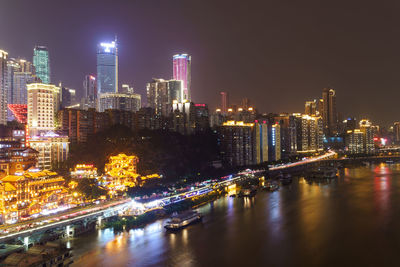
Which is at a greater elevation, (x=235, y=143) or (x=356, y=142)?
(x=235, y=143)

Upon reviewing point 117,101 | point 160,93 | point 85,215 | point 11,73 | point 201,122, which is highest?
point 160,93

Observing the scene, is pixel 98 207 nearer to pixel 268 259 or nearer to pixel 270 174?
pixel 268 259

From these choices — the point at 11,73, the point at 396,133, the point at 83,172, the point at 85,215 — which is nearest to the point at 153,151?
the point at 83,172

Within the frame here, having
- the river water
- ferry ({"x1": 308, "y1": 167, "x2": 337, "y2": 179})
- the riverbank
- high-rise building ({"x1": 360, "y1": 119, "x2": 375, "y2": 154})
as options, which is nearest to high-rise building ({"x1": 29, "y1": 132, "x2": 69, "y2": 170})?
the riverbank

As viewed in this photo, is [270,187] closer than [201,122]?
Yes

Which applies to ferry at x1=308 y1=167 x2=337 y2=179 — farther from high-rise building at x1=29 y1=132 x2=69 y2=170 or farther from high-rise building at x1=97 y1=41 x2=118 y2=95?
high-rise building at x1=97 y1=41 x2=118 y2=95

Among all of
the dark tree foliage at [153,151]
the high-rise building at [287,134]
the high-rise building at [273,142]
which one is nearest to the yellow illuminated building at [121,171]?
the dark tree foliage at [153,151]

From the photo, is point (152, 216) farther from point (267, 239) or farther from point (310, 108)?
point (310, 108)
